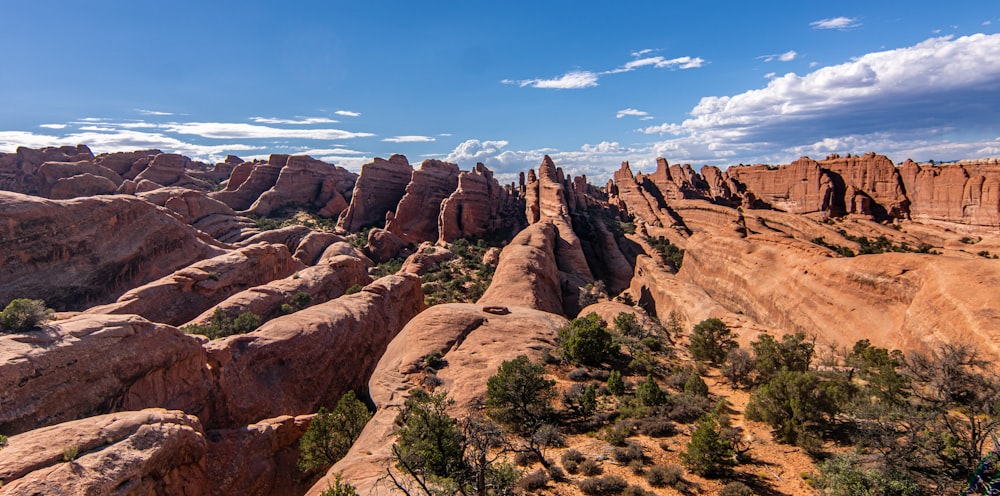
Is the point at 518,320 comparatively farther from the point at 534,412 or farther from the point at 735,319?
the point at 735,319

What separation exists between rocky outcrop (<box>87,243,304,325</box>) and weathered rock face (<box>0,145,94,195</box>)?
185ft

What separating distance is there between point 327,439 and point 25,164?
10510cm

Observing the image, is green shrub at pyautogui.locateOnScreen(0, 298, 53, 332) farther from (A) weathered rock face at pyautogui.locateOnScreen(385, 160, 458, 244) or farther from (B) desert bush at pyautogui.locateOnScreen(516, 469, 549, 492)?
(A) weathered rock face at pyautogui.locateOnScreen(385, 160, 458, 244)

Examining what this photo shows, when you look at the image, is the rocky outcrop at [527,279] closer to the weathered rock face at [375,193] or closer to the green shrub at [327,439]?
the green shrub at [327,439]

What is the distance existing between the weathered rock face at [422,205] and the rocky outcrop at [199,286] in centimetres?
2996

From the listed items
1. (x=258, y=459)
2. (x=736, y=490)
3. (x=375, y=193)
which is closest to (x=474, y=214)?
(x=375, y=193)

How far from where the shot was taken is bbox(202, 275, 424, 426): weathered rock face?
71.3 ft

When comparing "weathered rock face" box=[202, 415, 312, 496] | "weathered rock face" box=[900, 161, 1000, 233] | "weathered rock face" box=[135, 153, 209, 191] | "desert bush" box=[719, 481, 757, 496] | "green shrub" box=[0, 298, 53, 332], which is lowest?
"weathered rock face" box=[202, 415, 312, 496]

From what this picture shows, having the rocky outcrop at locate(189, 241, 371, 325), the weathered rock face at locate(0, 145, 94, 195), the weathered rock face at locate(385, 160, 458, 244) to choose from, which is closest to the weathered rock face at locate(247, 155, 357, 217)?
the weathered rock face at locate(385, 160, 458, 244)

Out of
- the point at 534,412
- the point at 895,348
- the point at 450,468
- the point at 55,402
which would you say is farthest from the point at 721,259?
the point at 55,402

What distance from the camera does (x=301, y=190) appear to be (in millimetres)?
88938

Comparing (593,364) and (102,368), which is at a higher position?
(102,368)

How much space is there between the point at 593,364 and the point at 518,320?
6.57 m

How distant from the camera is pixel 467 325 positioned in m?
25.9
